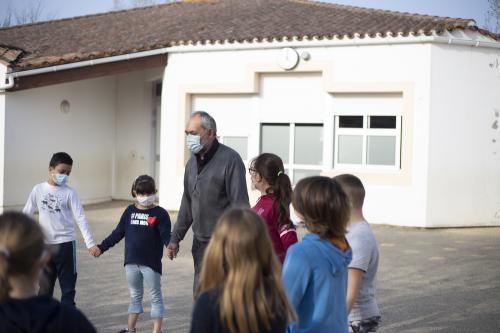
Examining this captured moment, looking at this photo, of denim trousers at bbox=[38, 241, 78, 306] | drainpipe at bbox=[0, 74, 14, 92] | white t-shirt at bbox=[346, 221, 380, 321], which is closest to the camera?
white t-shirt at bbox=[346, 221, 380, 321]

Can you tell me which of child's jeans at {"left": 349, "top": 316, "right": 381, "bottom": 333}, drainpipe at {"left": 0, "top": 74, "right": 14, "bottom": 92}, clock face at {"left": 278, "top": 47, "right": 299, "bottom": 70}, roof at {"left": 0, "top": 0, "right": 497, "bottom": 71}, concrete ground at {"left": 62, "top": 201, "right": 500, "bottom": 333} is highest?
roof at {"left": 0, "top": 0, "right": 497, "bottom": 71}

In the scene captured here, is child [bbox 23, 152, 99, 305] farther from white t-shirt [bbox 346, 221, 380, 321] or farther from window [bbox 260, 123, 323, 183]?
window [bbox 260, 123, 323, 183]

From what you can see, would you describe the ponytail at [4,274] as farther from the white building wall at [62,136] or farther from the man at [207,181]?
the white building wall at [62,136]

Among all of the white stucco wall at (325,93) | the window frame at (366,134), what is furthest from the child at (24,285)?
the window frame at (366,134)

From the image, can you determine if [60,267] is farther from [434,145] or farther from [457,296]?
[434,145]

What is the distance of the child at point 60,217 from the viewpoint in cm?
655

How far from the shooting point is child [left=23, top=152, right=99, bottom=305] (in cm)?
655

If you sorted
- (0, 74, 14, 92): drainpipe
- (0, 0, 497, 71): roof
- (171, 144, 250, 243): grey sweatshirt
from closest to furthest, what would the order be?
(171, 144, 250, 243): grey sweatshirt < (0, 74, 14, 92): drainpipe < (0, 0, 497, 71): roof

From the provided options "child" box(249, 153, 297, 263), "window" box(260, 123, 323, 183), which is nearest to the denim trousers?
"child" box(249, 153, 297, 263)

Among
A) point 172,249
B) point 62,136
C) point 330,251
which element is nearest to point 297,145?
Answer: point 62,136

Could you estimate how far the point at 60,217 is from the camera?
21.6 feet

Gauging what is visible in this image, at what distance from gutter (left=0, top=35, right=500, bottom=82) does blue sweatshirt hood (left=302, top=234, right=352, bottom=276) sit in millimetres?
11817

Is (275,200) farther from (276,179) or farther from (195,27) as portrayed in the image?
(195,27)

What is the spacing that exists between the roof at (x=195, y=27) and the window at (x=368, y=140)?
1.74m
